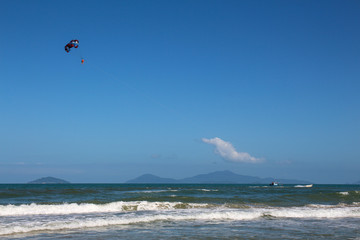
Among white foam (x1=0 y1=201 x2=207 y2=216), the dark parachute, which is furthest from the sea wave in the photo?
the dark parachute

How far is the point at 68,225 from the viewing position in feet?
47.9

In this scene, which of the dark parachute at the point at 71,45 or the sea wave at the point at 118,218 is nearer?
the sea wave at the point at 118,218

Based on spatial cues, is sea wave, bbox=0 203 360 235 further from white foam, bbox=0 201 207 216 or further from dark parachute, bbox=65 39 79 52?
dark parachute, bbox=65 39 79 52

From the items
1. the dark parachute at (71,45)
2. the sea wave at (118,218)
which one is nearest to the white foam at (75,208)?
the sea wave at (118,218)

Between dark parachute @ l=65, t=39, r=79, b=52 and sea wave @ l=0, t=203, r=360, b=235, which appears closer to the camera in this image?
sea wave @ l=0, t=203, r=360, b=235

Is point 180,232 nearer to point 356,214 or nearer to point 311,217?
point 311,217

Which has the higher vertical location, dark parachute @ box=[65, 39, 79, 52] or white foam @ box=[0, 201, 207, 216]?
dark parachute @ box=[65, 39, 79, 52]

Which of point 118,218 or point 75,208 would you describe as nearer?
point 118,218

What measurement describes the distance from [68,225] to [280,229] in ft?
31.9

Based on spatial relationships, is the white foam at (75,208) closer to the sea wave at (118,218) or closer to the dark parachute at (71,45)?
the sea wave at (118,218)

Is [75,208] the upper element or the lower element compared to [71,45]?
lower

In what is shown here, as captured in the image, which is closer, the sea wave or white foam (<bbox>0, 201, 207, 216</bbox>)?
the sea wave

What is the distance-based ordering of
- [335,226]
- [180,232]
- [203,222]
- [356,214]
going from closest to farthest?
[180,232]
[335,226]
[203,222]
[356,214]

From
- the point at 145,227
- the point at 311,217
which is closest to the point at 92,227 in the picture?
the point at 145,227
